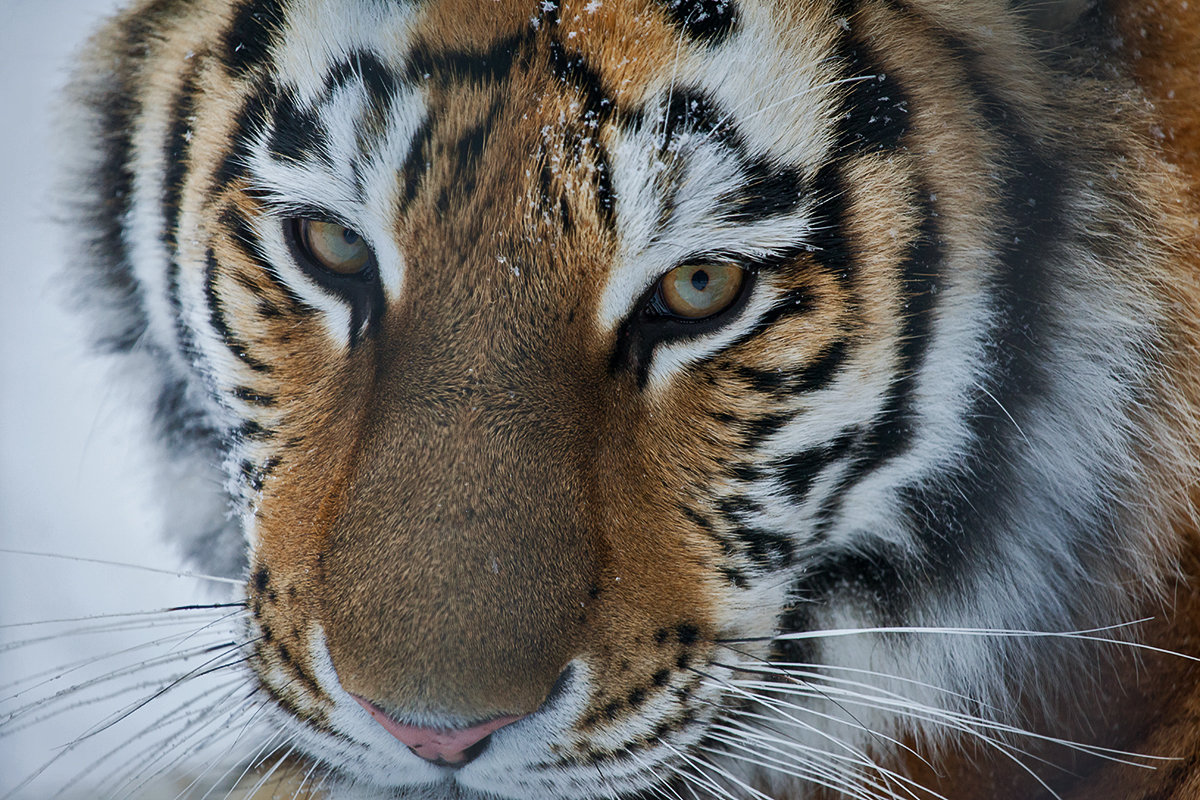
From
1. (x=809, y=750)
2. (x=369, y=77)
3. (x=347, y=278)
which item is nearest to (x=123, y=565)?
(x=347, y=278)

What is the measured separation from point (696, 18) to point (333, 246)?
0.25m

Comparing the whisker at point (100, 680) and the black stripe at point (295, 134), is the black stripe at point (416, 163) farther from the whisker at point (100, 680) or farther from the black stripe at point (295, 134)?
the whisker at point (100, 680)

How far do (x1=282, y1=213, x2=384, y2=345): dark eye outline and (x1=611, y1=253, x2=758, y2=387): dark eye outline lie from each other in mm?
145

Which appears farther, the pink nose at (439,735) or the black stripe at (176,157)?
the black stripe at (176,157)

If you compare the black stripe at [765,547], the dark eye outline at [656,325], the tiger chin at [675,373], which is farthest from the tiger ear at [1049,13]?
the black stripe at [765,547]

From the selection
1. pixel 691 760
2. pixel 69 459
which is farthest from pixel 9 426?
pixel 691 760

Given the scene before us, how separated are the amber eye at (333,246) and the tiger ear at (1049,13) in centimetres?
42

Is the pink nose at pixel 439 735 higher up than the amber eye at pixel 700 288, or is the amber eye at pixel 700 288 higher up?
the amber eye at pixel 700 288

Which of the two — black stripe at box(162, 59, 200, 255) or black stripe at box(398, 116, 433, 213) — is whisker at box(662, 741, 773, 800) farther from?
black stripe at box(162, 59, 200, 255)


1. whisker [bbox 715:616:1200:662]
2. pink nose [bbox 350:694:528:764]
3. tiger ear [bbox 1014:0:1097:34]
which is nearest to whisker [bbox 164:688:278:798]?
pink nose [bbox 350:694:528:764]

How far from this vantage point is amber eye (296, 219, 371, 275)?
21.6 inches

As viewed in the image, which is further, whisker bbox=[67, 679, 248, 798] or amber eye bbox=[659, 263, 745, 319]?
whisker bbox=[67, 679, 248, 798]

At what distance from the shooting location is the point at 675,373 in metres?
0.55

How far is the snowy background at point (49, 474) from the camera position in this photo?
61cm
